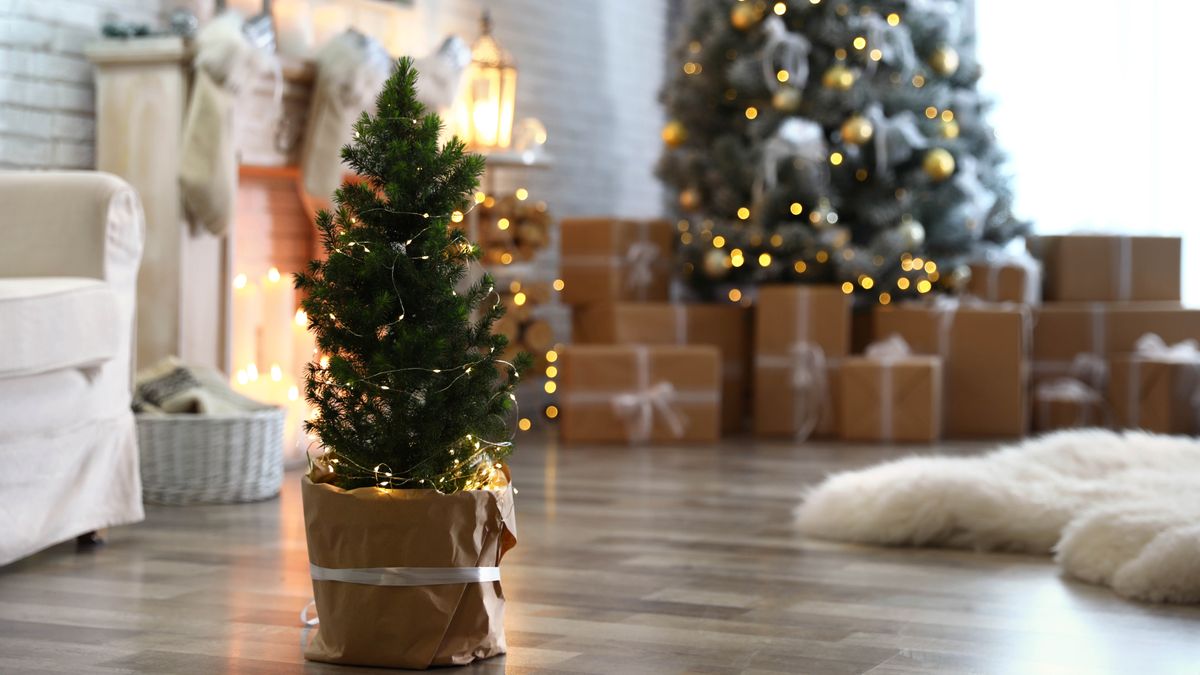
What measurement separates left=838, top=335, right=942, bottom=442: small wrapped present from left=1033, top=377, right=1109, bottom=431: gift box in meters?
0.56

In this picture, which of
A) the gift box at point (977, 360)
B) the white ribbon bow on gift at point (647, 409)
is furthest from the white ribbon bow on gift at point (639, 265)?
the gift box at point (977, 360)

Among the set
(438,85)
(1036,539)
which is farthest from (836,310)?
(1036,539)

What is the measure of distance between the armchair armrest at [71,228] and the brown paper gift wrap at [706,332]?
2.51 meters

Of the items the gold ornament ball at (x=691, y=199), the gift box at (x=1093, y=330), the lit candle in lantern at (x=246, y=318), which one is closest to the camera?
the lit candle in lantern at (x=246, y=318)

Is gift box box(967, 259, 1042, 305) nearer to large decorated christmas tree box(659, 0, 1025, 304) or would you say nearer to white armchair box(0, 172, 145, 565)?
large decorated christmas tree box(659, 0, 1025, 304)

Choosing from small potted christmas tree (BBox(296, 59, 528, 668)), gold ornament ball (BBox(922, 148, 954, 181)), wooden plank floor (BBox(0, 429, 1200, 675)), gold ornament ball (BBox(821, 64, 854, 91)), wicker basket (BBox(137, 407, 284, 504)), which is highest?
gold ornament ball (BBox(821, 64, 854, 91))

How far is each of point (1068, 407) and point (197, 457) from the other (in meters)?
3.18

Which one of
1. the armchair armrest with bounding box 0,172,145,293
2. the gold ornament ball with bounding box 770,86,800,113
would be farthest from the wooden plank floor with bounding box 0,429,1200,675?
the gold ornament ball with bounding box 770,86,800,113

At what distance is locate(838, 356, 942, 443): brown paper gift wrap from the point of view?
4914mm

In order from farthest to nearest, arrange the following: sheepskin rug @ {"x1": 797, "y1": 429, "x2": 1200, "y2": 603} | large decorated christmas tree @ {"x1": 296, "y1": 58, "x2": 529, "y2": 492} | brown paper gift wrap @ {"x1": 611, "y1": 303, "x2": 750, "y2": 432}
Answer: brown paper gift wrap @ {"x1": 611, "y1": 303, "x2": 750, "y2": 432}, sheepskin rug @ {"x1": 797, "y1": 429, "x2": 1200, "y2": 603}, large decorated christmas tree @ {"x1": 296, "y1": 58, "x2": 529, "y2": 492}

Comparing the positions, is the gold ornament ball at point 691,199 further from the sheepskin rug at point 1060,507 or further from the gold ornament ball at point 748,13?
the sheepskin rug at point 1060,507

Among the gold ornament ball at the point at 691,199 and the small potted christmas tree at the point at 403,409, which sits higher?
the gold ornament ball at the point at 691,199

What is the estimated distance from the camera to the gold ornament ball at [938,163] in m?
5.25

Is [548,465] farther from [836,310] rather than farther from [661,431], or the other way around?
[836,310]
